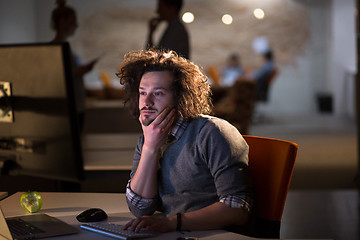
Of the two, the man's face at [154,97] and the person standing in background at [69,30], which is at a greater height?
the person standing in background at [69,30]

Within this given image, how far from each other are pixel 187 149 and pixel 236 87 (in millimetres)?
5312

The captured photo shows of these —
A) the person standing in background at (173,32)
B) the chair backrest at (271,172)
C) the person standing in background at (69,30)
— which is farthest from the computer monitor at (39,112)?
the person standing in background at (69,30)

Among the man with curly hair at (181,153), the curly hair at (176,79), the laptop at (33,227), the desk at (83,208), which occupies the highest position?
the curly hair at (176,79)

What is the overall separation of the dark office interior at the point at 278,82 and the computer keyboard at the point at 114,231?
2.70ft

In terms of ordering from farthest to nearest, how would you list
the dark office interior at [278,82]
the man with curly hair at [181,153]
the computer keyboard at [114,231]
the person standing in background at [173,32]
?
1. the person standing in background at [173,32]
2. the dark office interior at [278,82]
3. the man with curly hair at [181,153]
4. the computer keyboard at [114,231]

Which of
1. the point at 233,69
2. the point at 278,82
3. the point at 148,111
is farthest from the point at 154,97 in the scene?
the point at 233,69

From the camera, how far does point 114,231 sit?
1.34 metres

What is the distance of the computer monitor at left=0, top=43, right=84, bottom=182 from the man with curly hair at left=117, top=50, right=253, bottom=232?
0.21 metres

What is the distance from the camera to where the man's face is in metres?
1.50

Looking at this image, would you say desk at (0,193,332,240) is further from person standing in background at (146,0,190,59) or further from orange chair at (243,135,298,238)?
person standing in background at (146,0,190,59)

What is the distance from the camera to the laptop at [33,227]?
134cm

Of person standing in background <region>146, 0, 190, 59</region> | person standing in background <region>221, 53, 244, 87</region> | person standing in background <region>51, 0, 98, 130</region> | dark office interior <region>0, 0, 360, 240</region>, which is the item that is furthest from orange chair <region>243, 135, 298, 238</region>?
person standing in background <region>221, 53, 244, 87</region>

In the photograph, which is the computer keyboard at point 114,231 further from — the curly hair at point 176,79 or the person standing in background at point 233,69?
the person standing in background at point 233,69

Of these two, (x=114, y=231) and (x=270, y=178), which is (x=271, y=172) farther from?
(x=114, y=231)
